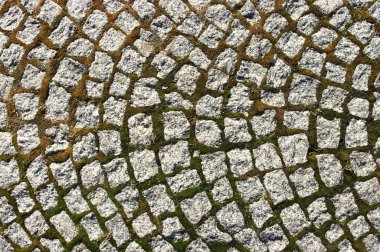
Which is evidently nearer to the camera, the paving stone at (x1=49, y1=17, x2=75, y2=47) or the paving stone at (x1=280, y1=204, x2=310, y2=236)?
the paving stone at (x1=280, y1=204, x2=310, y2=236)

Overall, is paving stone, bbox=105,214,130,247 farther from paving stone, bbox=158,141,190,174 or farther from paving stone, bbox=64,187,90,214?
paving stone, bbox=158,141,190,174

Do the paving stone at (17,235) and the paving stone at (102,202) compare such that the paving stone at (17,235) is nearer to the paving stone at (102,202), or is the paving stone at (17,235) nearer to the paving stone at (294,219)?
the paving stone at (102,202)

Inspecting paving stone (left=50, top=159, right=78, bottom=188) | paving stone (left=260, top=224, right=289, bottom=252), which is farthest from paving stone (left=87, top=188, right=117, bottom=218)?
paving stone (left=260, top=224, right=289, bottom=252)

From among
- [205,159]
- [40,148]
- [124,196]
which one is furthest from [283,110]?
[40,148]

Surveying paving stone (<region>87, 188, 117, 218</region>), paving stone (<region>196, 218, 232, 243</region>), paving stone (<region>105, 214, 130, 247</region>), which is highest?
paving stone (<region>196, 218, 232, 243</region>)

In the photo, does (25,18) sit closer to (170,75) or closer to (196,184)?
(170,75)

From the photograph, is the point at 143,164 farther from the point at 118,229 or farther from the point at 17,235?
the point at 17,235

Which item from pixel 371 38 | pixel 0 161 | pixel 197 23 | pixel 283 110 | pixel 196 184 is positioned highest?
pixel 371 38

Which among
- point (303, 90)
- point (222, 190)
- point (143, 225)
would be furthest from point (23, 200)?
point (303, 90)

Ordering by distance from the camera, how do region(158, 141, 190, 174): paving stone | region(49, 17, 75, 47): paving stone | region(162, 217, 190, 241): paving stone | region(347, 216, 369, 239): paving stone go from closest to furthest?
region(347, 216, 369, 239): paving stone
region(162, 217, 190, 241): paving stone
region(158, 141, 190, 174): paving stone
region(49, 17, 75, 47): paving stone
